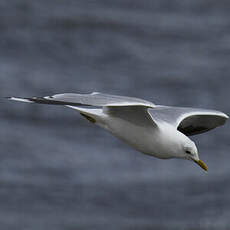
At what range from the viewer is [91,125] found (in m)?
13.3

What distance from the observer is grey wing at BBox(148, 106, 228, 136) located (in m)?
6.12

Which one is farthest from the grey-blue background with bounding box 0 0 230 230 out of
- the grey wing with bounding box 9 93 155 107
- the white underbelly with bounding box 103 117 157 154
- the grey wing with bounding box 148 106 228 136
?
the grey wing with bounding box 9 93 155 107

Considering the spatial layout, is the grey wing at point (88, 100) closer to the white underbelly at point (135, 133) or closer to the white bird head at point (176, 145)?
the white underbelly at point (135, 133)

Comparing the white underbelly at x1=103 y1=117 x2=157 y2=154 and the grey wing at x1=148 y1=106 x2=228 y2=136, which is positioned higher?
the grey wing at x1=148 y1=106 x2=228 y2=136

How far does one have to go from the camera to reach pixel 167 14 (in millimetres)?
18578

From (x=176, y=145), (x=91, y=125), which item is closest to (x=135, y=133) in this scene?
(x=176, y=145)

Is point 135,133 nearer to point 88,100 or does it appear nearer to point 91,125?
point 88,100

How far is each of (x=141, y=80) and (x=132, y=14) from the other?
3140 millimetres

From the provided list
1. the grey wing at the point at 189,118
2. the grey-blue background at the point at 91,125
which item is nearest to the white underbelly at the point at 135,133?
the grey wing at the point at 189,118

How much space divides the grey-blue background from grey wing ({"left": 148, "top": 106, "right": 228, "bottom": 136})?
500 centimetres

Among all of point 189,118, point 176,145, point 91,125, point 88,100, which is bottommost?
point 176,145

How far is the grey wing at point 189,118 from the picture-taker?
612cm

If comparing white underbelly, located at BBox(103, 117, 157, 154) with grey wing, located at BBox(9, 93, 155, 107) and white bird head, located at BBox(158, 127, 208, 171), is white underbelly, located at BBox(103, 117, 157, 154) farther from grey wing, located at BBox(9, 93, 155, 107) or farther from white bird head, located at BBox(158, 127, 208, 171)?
grey wing, located at BBox(9, 93, 155, 107)

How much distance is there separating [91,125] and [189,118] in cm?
698
